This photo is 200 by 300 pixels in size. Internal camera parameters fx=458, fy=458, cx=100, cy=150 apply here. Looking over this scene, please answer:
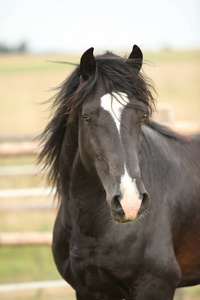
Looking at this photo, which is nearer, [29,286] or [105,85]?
[105,85]

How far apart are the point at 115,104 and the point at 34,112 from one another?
25.4 metres

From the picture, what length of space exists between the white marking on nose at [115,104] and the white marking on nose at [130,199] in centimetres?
35

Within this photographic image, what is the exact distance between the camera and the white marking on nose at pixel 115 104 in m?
2.51

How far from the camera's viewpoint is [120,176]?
2.38 meters

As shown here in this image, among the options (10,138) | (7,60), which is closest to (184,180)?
(10,138)

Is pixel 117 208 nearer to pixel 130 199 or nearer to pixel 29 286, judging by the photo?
pixel 130 199

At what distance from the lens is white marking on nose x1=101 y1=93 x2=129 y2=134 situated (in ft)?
8.23

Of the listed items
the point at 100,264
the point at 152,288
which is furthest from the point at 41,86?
the point at 152,288

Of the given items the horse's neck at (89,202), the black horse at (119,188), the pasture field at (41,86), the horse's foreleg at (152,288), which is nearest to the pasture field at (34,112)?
the pasture field at (41,86)

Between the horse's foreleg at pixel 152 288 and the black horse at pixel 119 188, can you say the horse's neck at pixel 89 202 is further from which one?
the horse's foreleg at pixel 152 288

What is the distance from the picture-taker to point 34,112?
27484 mm

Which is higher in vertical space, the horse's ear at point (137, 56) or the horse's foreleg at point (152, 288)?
the horse's ear at point (137, 56)

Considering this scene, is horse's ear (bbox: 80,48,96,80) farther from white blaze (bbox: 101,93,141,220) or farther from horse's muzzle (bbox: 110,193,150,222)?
horse's muzzle (bbox: 110,193,150,222)

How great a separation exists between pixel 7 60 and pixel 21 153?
48.3 m
